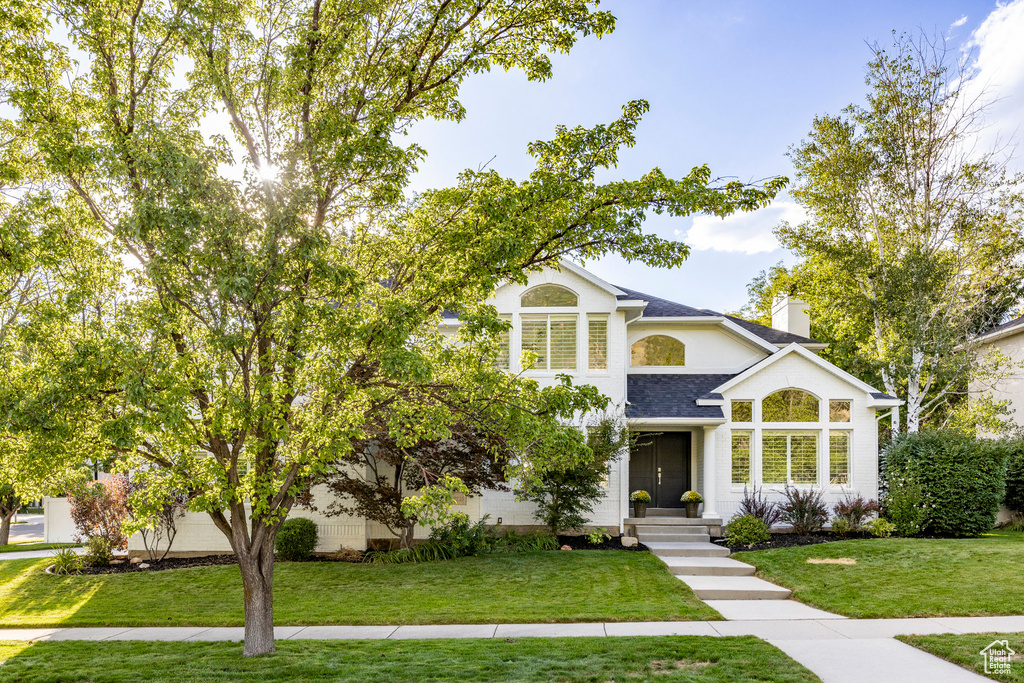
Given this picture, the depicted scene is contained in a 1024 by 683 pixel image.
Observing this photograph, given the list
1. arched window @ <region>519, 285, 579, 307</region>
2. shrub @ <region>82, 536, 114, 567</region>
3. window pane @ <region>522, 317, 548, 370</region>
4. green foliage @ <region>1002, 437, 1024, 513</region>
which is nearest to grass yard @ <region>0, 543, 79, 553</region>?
shrub @ <region>82, 536, 114, 567</region>

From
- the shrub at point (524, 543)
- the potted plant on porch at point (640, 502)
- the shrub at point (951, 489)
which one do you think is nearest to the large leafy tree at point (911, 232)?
the shrub at point (951, 489)

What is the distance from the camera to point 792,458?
55.1 feet

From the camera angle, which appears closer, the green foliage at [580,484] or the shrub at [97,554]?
the shrub at [97,554]

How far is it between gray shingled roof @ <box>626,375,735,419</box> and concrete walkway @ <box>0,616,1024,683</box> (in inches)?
295

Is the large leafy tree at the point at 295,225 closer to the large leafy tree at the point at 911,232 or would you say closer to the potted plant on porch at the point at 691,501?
the potted plant on porch at the point at 691,501

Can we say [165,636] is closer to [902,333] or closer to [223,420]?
[223,420]

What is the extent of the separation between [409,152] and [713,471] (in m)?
12.3

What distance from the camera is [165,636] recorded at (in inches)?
354

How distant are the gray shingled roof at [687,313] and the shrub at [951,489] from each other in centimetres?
489

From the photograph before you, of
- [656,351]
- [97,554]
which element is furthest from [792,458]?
[97,554]

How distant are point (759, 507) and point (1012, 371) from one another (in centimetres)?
1315

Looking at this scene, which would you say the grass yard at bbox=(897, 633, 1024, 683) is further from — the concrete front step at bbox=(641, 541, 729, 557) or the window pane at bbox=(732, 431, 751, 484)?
the window pane at bbox=(732, 431, 751, 484)

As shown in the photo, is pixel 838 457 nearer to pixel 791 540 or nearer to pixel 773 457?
pixel 773 457

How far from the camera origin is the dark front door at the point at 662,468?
17812 millimetres
